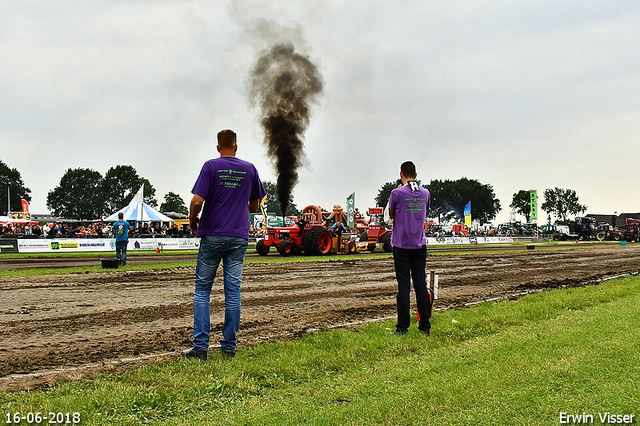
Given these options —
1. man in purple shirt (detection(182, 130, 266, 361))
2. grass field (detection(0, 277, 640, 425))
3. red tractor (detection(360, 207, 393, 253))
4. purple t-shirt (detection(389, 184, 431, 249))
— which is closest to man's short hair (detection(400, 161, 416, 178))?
purple t-shirt (detection(389, 184, 431, 249))

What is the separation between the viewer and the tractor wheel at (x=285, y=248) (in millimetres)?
22969

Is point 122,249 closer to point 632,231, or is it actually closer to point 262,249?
point 262,249

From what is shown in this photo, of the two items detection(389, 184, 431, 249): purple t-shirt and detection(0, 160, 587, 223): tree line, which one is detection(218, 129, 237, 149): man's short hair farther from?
detection(0, 160, 587, 223): tree line

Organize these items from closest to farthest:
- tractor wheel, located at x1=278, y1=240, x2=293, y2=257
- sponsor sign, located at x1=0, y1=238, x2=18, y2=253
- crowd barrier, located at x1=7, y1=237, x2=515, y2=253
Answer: tractor wheel, located at x1=278, y1=240, x2=293, y2=257 < sponsor sign, located at x1=0, y1=238, x2=18, y2=253 < crowd barrier, located at x1=7, y1=237, x2=515, y2=253

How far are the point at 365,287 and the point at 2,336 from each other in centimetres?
675

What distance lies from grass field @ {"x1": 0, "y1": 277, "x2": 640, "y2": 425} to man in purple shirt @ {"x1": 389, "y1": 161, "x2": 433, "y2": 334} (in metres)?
0.32

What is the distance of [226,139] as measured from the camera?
4707 millimetres

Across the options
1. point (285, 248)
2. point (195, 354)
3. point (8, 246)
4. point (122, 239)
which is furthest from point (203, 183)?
point (8, 246)

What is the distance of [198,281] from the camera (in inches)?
180

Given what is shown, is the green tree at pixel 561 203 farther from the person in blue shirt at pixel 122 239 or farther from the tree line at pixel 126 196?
the person in blue shirt at pixel 122 239

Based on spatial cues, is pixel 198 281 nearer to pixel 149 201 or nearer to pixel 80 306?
pixel 80 306

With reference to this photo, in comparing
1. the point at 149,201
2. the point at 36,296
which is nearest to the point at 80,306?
the point at 36,296

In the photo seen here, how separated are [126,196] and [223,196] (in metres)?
114

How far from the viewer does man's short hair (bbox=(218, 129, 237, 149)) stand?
4.71 m
